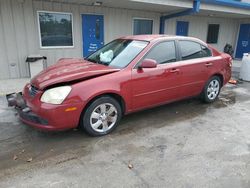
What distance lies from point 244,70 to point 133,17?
16.1 feet

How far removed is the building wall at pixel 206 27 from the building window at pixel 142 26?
108cm

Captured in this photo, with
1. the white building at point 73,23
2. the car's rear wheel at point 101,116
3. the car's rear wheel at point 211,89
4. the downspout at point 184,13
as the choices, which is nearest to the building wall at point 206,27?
the white building at point 73,23

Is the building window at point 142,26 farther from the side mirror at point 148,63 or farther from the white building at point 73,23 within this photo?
the side mirror at point 148,63

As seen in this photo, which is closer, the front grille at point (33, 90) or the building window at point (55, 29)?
the front grille at point (33, 90)

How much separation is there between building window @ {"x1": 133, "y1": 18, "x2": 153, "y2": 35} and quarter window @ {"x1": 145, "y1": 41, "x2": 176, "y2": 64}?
18.7 feet

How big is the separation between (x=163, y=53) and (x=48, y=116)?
240 cm

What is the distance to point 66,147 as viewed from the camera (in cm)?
324

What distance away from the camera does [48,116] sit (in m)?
3.08

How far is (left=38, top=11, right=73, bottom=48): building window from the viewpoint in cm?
755

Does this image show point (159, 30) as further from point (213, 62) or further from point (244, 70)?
point (213, 62)

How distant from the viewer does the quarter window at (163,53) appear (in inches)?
159

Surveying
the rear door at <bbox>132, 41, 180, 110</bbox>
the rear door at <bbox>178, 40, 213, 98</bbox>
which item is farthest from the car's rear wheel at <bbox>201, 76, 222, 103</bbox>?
the rear door at <bbox>132, 41, 180, 110</bbox>

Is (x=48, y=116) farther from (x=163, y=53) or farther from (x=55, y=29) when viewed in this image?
(x=55, y=29)

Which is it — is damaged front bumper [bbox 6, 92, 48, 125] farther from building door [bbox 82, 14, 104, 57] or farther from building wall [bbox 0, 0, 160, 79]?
building door [bbox 82, 14, 104, 57]
